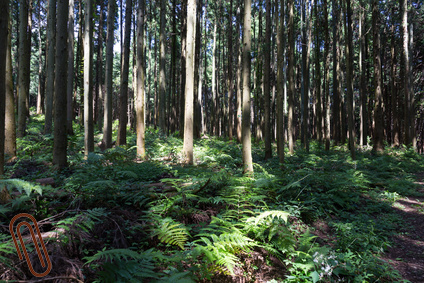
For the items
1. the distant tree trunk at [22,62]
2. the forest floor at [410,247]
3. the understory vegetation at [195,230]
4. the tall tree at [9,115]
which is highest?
the distant tree trunk at [22,62]

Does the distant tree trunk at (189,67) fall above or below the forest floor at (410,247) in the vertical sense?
above

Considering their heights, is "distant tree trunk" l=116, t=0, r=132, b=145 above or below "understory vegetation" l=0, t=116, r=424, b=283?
above

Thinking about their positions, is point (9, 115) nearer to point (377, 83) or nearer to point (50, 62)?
point (50, 62)

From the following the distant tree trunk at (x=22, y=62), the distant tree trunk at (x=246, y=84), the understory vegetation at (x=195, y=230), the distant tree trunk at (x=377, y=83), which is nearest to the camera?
the understory vegetation at (x=195, y=230)

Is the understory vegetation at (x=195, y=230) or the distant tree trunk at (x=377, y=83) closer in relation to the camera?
the understory vegetation at (x=195, y=230)

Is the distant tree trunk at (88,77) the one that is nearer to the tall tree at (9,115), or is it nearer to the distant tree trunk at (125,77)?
the distant tree trunk at (125,77)

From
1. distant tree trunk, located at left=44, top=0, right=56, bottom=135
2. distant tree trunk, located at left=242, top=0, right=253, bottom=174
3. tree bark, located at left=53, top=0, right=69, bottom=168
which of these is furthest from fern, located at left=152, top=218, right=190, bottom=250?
distant tree trunk, located at left=44, top=0, right=56, bottom=135

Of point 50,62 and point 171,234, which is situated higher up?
point 50,62

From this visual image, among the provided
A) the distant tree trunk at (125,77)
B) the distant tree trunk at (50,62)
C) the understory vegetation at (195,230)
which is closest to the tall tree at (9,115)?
the understory vegetation at (195,230)

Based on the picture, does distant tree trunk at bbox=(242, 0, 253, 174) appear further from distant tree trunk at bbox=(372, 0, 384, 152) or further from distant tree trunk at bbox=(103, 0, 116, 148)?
distant tree trunk at bbox=(372, 0, 384, 152)

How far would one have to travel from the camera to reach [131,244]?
3.20m

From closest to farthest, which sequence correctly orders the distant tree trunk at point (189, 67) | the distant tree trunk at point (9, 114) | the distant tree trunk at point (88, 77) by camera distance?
the distant tree trunk at point (9, 114), the distant tree trunk at point (189, 67), the distant tree trunk at point (88, 77)

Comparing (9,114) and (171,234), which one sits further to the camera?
(9,114)

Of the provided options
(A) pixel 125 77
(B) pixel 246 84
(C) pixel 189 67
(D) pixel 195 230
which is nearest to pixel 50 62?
(A) pixel 125 77
